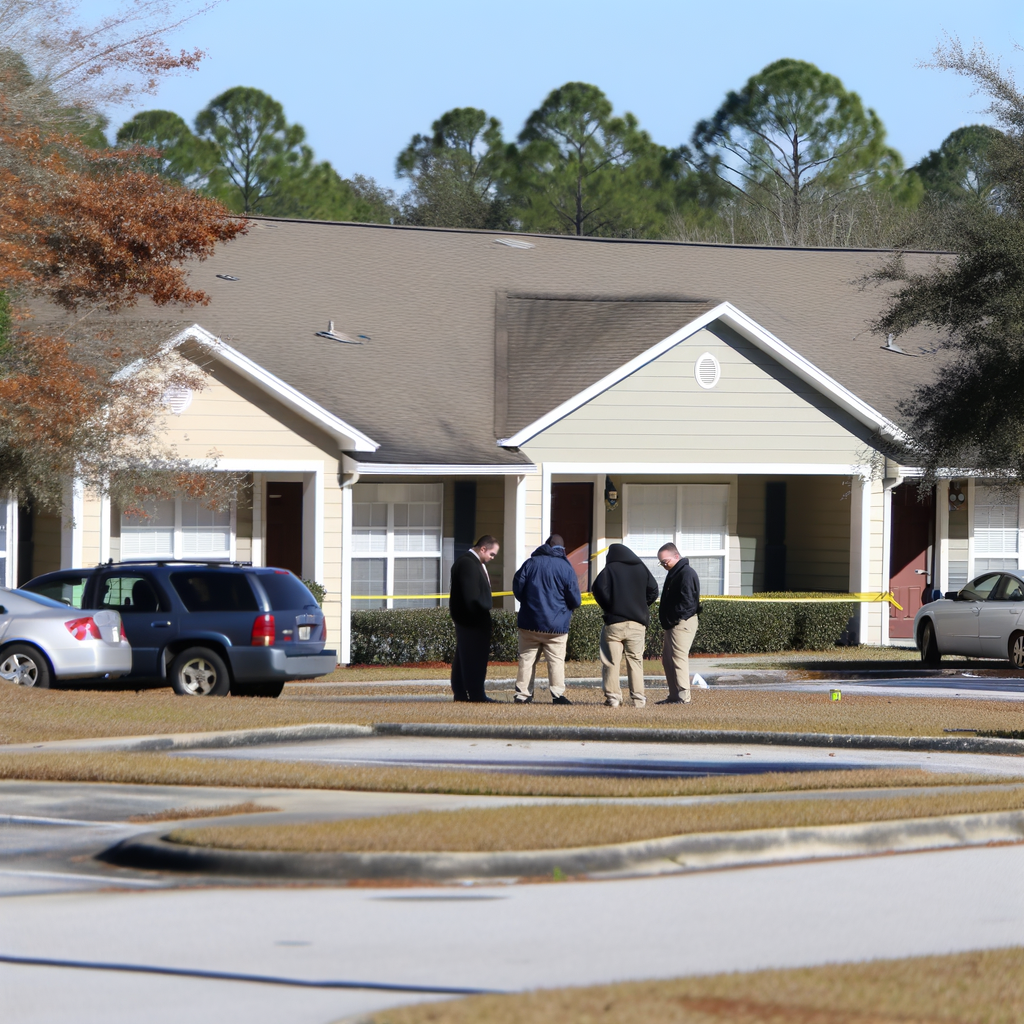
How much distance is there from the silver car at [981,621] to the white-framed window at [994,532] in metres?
4.91

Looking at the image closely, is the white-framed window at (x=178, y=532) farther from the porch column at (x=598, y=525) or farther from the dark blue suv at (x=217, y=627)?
the porch column at (x=598, y=525)

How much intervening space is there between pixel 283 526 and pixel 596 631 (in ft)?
16.3

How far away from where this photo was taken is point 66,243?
18.5m

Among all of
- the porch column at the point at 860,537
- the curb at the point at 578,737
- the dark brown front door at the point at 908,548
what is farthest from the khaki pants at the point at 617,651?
the dark brown front door at the point at 908,548

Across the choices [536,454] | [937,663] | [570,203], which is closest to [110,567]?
[536,454]

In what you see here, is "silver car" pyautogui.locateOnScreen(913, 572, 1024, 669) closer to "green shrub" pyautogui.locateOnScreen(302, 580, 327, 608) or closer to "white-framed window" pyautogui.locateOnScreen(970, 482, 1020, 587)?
"white-framed window" pyautogui.locateOnScreen(970, 482, 1020, 587)

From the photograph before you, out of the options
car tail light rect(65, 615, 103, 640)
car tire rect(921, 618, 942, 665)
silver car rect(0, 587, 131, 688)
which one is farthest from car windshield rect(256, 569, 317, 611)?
car tire rect(921, 618, 942, 665)

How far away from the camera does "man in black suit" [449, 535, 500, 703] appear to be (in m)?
15.9

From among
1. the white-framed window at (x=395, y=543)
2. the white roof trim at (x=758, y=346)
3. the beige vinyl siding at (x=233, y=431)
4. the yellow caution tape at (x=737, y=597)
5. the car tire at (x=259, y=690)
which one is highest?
the white roof trim at (x=758, y=346)

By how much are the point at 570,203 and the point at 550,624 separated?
4603 centimetres

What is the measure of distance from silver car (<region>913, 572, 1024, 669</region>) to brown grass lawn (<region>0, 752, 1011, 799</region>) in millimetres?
12081

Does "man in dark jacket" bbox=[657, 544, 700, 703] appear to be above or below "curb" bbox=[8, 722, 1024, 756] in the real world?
above

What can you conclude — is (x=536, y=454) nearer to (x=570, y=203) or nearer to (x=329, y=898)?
(x=329, y=898)

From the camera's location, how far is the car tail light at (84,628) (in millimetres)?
16984
